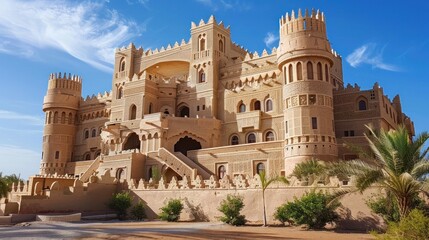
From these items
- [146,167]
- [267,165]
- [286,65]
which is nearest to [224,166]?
[267,165]

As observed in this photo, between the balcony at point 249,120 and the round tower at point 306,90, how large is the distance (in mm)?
5731

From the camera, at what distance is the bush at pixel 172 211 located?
23.8 m

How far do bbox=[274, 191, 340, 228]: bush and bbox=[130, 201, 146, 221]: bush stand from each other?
10984 millimetres

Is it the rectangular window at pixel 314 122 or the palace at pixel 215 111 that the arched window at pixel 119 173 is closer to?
the palace at pixel 215 111

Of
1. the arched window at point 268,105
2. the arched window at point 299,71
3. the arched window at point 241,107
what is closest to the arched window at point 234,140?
the arched window at point 241,107

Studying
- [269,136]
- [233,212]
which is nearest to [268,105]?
[269,136]

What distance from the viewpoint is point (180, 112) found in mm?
44250

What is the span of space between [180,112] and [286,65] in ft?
53.3

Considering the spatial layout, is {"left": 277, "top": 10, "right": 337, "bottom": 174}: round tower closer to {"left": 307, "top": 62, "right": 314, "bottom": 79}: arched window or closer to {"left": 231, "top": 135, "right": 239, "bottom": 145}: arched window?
{"left": 307, "top": 62, "right": 314, "bottom": 79}: arched window

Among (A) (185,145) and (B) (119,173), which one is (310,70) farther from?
(B) (119,173)

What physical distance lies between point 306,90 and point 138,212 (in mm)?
15309

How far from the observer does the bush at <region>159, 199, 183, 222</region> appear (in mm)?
23812

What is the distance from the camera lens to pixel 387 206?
1672 cm

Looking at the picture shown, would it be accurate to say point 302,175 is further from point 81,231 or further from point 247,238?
point 81,231
